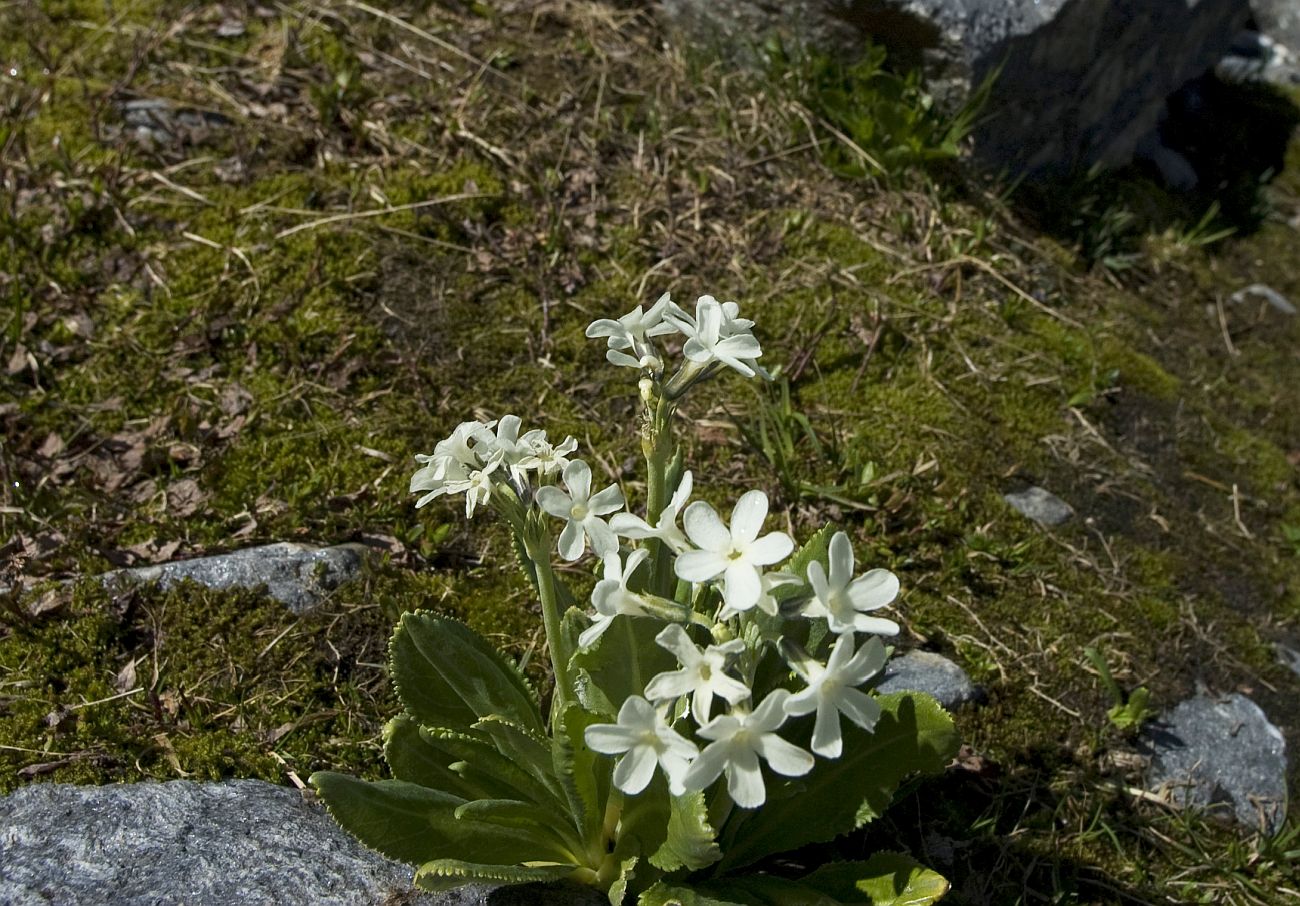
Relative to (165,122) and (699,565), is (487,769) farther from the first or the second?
(165,122)

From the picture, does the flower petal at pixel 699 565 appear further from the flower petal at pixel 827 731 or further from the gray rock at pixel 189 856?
the gray rock at pixel 189 856

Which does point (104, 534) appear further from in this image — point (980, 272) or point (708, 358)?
point (980, 272)

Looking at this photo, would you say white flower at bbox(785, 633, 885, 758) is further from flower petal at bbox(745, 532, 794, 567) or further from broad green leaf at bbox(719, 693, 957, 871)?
broad green leaf at bbox(719, 693, 957, 871)

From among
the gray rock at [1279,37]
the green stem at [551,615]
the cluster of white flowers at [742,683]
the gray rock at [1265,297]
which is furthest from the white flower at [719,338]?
the gray rock at [1279,37]

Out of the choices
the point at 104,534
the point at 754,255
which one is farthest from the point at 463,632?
the point at 754,255

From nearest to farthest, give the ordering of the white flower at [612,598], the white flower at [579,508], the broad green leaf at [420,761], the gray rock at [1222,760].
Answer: the white flower at [612,598] → the white flower at [579,508] → the broad green leaf at [420,761] → the gray rock at [1222,760]

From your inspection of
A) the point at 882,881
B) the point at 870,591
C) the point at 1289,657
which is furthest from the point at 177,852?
the point at 1289,657
